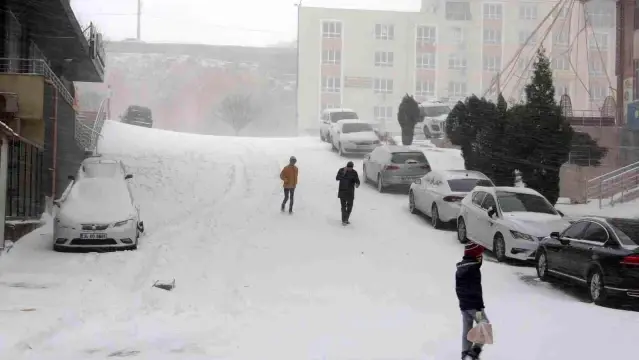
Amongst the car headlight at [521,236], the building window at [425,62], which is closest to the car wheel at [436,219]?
the car headlight at [521,236]

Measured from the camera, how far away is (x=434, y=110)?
4297 cm

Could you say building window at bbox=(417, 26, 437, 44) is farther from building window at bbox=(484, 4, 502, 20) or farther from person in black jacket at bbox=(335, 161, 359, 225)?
person in black jacket at bbox=(335, 161, 359, 225)

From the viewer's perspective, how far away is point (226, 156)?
30984 mm

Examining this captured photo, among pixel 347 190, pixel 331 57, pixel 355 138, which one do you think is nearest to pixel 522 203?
pixel 347 190

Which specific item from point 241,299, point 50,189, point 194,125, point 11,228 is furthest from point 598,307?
point 194,125

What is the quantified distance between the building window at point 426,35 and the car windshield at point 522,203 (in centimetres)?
5994

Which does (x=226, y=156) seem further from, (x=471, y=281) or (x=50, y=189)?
(x=471, y=281)

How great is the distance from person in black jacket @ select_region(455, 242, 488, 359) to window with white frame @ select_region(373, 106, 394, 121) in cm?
6641

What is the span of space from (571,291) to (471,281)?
6059 millimetres

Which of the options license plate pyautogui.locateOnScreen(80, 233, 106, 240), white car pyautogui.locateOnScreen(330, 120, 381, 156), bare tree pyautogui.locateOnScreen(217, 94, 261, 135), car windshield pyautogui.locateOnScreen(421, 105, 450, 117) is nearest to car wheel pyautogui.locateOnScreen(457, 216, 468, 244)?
license plate pyautogui.locateOnScreen(80, 233, 106, 240)

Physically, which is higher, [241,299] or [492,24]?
[492,24]

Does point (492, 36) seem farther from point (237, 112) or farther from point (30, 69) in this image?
point (30, 69)

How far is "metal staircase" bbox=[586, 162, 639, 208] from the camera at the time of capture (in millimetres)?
21828

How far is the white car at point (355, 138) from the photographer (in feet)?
101
